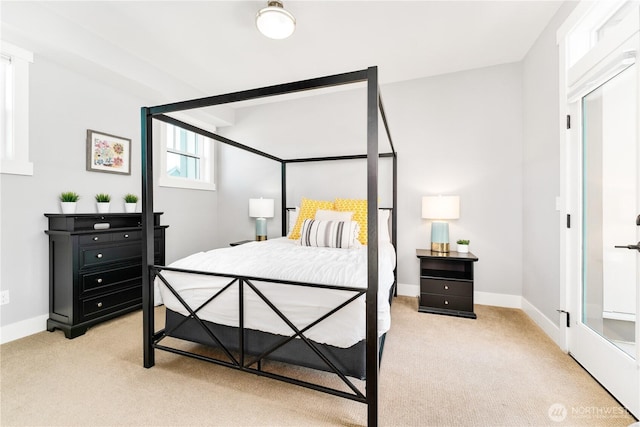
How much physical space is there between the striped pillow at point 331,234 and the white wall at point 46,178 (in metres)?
2.21

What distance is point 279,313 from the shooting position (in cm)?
152

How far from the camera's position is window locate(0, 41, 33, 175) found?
2.26m

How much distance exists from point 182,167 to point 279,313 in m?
3.30

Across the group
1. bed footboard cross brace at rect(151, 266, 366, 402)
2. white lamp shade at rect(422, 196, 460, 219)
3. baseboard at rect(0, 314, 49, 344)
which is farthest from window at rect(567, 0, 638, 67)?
baseboard at rect(0, 314, 49, 344)

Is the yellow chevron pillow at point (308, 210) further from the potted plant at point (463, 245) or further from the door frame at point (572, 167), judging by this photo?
the door frame at point (572, 167)

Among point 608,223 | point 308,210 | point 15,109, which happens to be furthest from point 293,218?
point 608,223

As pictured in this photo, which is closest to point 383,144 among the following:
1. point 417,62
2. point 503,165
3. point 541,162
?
point 417,62

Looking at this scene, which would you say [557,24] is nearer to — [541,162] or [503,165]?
[541,162]

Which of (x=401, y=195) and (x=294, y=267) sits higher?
(x=401, y=195)

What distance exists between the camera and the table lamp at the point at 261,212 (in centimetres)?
382

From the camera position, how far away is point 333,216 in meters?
3.01

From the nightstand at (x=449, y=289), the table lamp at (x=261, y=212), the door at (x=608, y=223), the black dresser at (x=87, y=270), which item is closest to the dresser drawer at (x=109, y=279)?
the black dresser at (x=87, y=270)

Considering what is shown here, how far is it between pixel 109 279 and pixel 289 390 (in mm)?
2095

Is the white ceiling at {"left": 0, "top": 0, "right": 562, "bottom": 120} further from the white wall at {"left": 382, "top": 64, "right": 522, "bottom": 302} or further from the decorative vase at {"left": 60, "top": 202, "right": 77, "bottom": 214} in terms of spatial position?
the decorative vase at {"left": 60, "top": 202, "right": 77, "bottom": 214}
